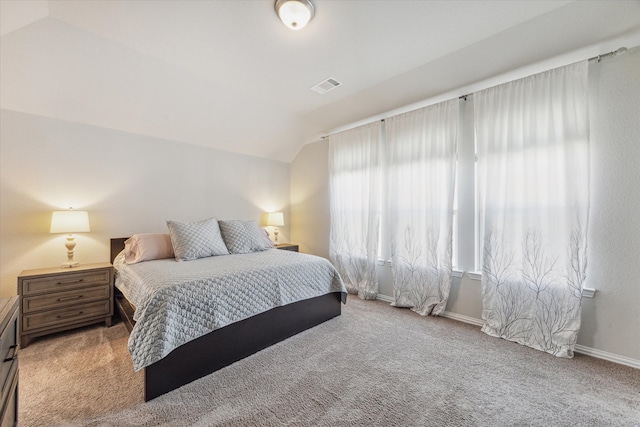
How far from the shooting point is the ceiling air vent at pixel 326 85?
2.92 metres

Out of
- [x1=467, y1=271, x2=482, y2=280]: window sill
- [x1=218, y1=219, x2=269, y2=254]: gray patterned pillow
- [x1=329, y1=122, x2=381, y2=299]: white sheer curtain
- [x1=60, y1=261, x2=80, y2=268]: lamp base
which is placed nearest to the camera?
[x1=60, y1=261, x2=80, y2=268]: lamp base

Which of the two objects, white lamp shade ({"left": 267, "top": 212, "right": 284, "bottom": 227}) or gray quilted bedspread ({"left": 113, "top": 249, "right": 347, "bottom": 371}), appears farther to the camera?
white lamp shade ({"left": 267, "top": 212, "right": 284, "bottom": 227})

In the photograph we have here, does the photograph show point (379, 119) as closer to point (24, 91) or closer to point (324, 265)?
point (324, 265)

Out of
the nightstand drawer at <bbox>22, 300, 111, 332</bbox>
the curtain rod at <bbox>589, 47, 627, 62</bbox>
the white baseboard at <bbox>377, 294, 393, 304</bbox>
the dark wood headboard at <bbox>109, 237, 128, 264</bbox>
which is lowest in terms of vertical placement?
the white baseboard at <bbox>377, 294, 393, 304</bbox>

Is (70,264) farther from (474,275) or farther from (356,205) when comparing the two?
(474,275)

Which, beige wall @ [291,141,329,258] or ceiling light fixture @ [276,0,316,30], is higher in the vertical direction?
ceiling light fixture @ [276,0,316,30]

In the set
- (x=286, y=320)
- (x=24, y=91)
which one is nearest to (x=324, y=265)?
(x=286, y=320)

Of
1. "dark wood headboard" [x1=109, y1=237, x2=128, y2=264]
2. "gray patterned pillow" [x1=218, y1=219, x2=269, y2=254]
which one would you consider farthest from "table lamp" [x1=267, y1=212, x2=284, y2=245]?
"dark wood headboard" [x1=109, y1=237, x2=128, y2=264]

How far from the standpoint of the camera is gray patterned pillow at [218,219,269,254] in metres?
3.15

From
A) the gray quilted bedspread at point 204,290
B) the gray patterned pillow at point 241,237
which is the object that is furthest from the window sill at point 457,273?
the gray patterned pillow at point 241,237

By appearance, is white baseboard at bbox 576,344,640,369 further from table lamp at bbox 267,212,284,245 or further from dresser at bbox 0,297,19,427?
table lamp at bbox 267,212,284,245

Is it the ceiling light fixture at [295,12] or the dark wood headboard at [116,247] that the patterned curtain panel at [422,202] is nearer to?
the ceiling light fixture at [295,12]

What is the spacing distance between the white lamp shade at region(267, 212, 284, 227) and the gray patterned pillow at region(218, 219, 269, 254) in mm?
916

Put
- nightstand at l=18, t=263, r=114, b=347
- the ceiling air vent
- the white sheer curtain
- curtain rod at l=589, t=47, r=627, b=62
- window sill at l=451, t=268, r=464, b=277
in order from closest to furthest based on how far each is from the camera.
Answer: curtain rod at l=589, t=47, r=627, b=62, nightstand at l=18, t=263, r=114, b=347, window sill at l=451, t=268, r=464, b=277, the ceiling air vent, the white sheer curtain
